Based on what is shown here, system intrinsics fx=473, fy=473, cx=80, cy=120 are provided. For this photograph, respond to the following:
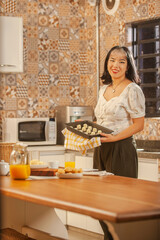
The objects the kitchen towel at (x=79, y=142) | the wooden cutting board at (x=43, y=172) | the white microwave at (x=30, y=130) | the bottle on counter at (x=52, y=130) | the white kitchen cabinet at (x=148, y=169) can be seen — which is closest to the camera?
the wooden cutting board at (x=43, y=172)

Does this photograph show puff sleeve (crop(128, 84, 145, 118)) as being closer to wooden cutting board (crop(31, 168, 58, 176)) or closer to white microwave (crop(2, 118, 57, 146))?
wooden cutting board (crop(31, 168, 58, 176))

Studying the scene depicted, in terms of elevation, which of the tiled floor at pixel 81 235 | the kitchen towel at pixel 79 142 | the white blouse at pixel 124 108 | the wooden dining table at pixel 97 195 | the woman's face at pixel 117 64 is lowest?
the tiled floor at pixel 81 235

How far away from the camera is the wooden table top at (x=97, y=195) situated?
1.71 meters

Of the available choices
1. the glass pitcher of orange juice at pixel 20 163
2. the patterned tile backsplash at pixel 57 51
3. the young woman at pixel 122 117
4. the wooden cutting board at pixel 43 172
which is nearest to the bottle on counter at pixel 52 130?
the patterned tile backsplash at pixel 57 51

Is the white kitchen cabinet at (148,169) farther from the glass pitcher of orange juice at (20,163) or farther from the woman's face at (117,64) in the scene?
the glass pitcher of orange juice at (20,163)

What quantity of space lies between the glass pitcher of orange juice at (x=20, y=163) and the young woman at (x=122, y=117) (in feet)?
2.64

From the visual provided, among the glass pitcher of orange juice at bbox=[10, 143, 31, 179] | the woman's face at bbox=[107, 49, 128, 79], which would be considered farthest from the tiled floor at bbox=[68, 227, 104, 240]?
the glass pitcher of orange juice at bbox=[10, 143, 31, 179]

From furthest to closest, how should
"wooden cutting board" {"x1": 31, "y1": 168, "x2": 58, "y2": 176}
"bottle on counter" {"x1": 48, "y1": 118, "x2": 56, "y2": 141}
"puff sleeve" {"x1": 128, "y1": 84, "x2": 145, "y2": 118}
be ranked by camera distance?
"bottle on counter" {"x1": 48, "y1": 118, "x2": 56, "y2": 141} < "puff sleeve" {"x1": 128, "y1": 84, "x2": 145, "y2": 118} < "wooden cutting board" {"x1": 31, "y1": 168, "x2": 58, "y2": 176}

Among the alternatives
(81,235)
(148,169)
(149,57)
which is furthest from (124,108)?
(149,57)

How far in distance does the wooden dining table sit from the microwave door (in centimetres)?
245

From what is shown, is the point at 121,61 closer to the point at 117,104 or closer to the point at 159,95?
the point at 117,104

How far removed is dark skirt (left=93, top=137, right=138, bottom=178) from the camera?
128 inches

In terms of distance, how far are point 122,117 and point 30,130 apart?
2094 mm

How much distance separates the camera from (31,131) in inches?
205
